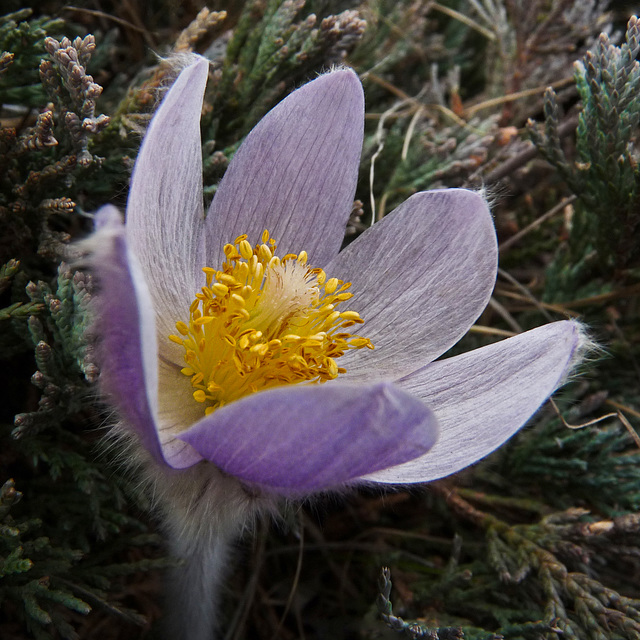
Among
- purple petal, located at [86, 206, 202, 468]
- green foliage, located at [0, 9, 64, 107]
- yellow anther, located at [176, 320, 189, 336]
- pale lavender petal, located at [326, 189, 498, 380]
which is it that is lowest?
pale lavender petal, located at [326, 189, 498, 380]

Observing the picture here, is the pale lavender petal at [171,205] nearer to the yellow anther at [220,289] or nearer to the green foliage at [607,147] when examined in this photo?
the yellow anther at [220,289]

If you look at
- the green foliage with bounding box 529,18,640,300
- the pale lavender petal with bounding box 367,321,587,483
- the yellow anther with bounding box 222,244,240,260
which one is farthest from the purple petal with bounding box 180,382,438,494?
the green foliage with bounding box 529,18,640,300

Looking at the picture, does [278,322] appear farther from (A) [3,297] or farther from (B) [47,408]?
(A) [3,297]

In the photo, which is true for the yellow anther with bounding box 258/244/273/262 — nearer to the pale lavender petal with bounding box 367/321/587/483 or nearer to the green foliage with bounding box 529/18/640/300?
the pale lavender petal with bounding box 367/321/587/483

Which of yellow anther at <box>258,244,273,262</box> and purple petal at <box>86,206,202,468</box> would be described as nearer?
purple petal at <box>86,206,202,468</box>

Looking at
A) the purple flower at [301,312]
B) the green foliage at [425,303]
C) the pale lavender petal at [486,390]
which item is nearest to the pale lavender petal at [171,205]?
the purple flower at [301,312]
